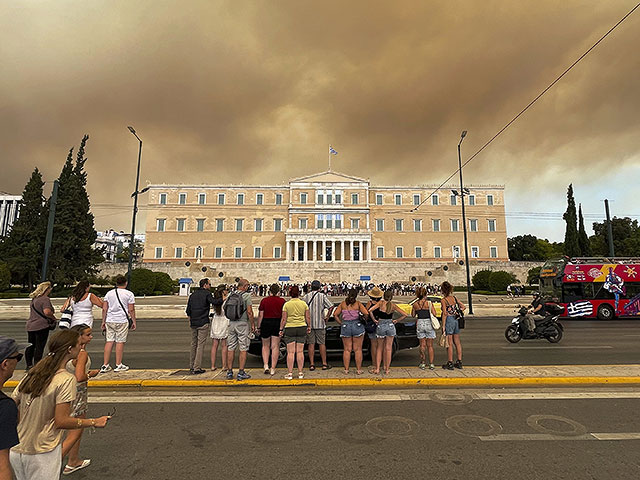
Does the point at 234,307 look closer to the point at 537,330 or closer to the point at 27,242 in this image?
the point at 537,330

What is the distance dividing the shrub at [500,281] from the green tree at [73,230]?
4078 centimetres

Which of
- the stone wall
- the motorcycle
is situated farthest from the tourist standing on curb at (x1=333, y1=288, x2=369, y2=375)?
the stone wall

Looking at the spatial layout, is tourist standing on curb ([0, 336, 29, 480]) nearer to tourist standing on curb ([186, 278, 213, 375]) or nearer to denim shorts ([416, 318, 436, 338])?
tourist standing on curb ([186, 278, 213, 375])

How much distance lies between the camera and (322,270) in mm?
53406

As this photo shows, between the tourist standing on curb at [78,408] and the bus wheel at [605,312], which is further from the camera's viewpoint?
the bus wheel at [605,312]

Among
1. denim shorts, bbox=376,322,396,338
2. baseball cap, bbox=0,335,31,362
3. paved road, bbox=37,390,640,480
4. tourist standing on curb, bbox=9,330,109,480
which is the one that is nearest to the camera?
baseball cap, bbox=0,335,31,362

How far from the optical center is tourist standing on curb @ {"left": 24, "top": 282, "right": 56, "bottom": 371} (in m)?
6.61

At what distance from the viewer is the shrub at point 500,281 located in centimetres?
3578

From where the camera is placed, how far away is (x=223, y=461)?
372 cm

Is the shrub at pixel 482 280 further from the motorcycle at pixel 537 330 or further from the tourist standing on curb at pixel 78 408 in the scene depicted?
the tourist standing on curb at pixel 78 408

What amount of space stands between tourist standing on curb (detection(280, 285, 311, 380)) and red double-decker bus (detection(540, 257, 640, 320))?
1735 centimetres

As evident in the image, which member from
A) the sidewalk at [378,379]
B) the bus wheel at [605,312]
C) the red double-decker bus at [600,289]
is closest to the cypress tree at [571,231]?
the red double-decker bus at [600,289]

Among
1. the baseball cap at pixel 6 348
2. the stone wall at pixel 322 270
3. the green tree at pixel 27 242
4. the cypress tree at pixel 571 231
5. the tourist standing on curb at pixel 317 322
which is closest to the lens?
the baseball cap at pixel 6 348

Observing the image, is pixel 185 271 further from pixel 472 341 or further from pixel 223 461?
pixel 223 461
